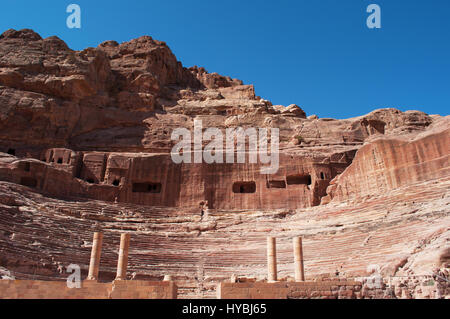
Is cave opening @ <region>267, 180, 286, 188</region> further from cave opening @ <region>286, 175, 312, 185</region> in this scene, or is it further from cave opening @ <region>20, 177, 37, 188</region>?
cave opening @ <region>20, 177, 37, 188</region>

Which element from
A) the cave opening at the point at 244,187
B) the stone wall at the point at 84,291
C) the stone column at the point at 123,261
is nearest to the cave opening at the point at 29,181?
the stone column at the point at 123,261

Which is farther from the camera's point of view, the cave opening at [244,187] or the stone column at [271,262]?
the cave opening at [244,187]

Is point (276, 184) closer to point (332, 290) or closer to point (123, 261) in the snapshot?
point (123, 261)

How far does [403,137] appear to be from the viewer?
24297 millimetres

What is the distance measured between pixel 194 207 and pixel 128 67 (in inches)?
919

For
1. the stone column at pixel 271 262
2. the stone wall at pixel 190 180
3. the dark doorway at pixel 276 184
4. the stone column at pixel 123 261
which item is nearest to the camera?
the stone column at pixel 271 262

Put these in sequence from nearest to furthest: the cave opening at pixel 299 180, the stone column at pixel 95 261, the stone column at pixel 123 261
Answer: the stone column at pixel 123 261 < the stone column at pixel 95 261 < the cave opening at pixel 299 180

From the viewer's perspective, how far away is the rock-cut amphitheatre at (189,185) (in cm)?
1905
